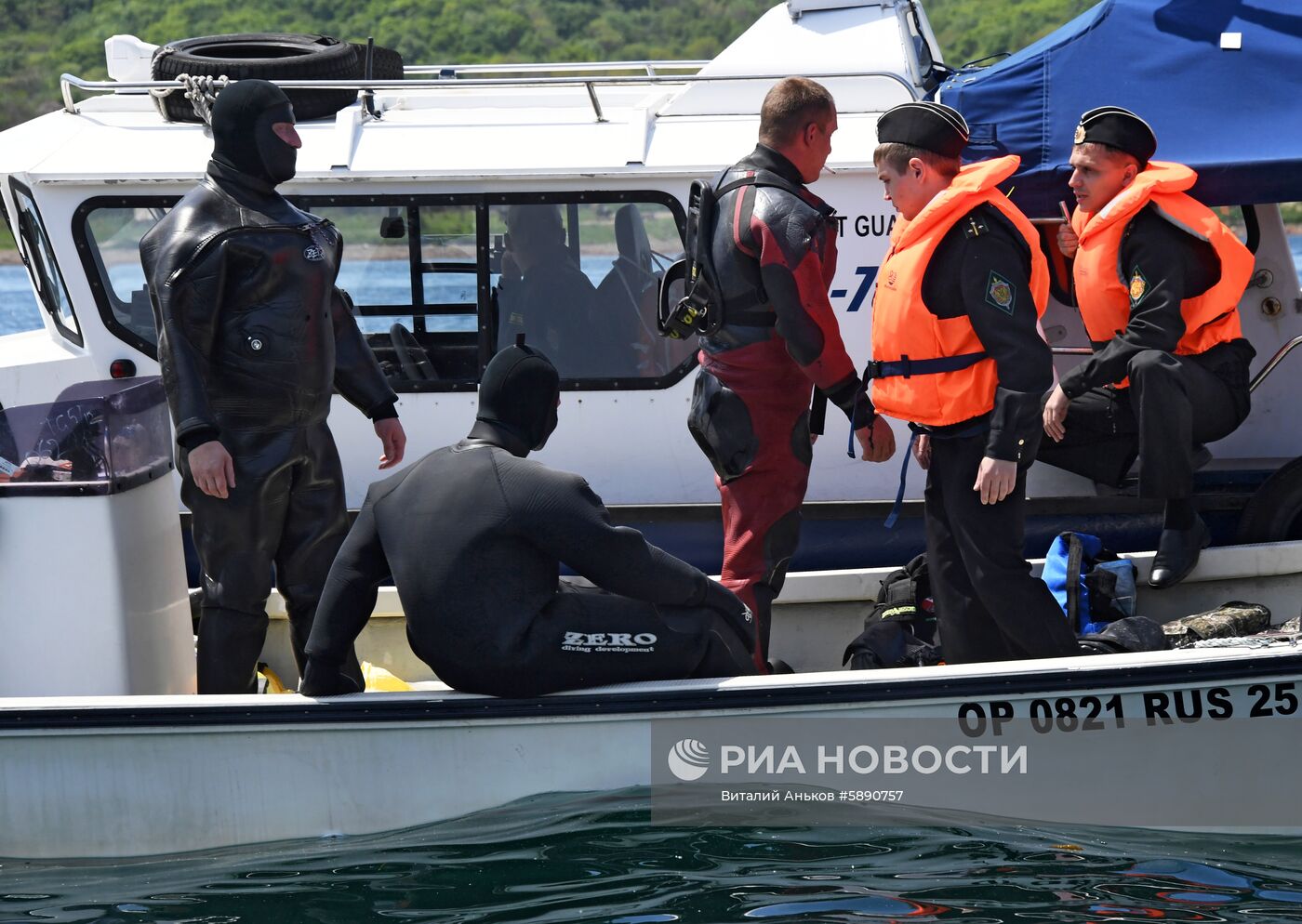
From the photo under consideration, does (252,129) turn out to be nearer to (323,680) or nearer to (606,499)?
(323,680)

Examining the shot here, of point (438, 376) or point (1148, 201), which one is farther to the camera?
point (438, 376)

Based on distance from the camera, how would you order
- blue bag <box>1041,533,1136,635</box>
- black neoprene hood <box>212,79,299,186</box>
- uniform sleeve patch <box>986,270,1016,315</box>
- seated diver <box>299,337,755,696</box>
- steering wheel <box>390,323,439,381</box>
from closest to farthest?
seated diver <box>299,337,755,696</box>
uniform sleeve patch <box>986,270,1016,315</box>
black neoprene hood <box>212,79,299,186</box>
blue bag <box>1041,533,1136,635</box>
steering wheel <box>390,323,439,381</box>

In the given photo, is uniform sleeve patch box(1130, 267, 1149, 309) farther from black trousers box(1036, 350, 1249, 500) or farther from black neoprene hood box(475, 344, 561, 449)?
black neoprene hood box(475, 344, 561, 449)

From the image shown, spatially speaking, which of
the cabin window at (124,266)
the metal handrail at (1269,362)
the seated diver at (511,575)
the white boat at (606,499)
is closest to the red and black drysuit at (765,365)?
the white boat at (606,499)

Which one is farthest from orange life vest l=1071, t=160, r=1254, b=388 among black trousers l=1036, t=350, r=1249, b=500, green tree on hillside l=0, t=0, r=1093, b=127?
green tree on hillside l=0, t=0, r=1093, b=127

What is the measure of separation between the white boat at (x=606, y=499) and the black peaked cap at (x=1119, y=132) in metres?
0.77

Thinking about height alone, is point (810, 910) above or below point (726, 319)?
below

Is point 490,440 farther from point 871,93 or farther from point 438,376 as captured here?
point 871,93

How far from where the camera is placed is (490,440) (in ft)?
12.6

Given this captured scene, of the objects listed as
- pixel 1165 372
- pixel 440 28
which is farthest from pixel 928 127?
pixel 440 28

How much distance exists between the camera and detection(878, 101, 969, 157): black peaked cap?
4398 millimetres

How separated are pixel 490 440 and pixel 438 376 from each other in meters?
1.91

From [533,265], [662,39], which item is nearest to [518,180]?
[533,265]

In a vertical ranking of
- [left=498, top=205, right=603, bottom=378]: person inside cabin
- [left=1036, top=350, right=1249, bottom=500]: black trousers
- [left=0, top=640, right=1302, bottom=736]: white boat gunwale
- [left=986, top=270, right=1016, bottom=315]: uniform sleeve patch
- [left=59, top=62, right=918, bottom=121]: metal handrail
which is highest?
[left=59, top=62, right=918, bottom=121]: metal handrail
